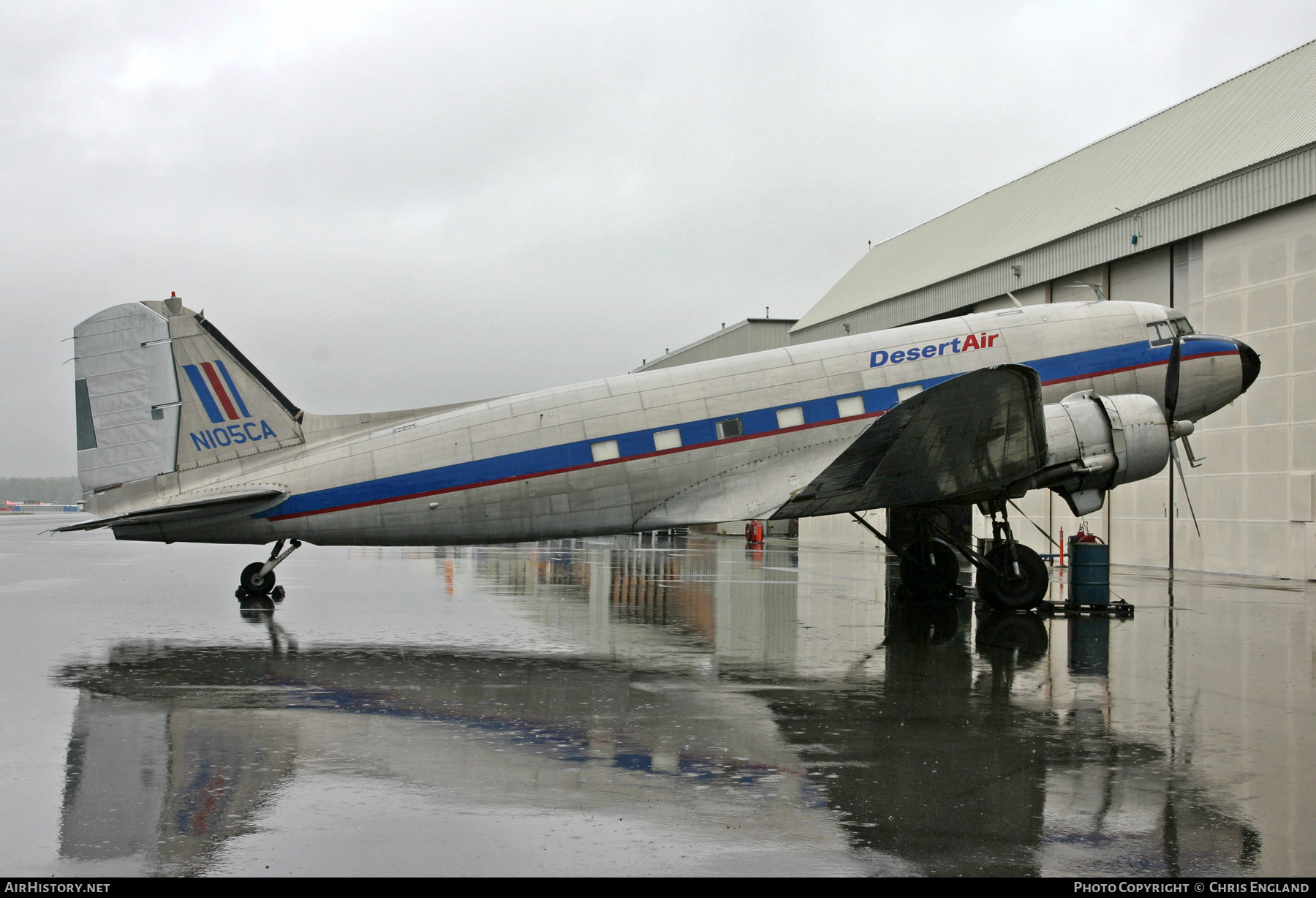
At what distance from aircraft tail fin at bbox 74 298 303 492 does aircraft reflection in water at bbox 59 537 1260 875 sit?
3863 millimetres

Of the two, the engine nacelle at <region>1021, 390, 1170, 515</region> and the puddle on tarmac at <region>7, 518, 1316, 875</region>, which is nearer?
the puddle on tarmac at <region>7, 518, 1316, 875</region>

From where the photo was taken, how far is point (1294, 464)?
24.2 metres

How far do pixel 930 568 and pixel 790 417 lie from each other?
14.2ft

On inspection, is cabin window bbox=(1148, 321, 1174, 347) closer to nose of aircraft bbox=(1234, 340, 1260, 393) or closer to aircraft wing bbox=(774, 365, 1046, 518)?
nose of aircraft bbox=(1234, 340, 1260, 393)

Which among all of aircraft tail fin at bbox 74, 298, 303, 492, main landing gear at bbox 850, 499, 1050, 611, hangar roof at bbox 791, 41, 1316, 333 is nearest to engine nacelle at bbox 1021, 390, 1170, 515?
main landing gear at bbox 850, 499, 1050, 611

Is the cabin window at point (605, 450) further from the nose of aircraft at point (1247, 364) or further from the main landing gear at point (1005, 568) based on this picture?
the nose of aircraft at point (1247, 364)

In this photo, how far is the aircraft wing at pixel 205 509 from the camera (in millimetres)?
13547

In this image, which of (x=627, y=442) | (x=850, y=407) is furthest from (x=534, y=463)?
(x=850, y=407)

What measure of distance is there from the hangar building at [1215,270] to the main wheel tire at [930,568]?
40.3ft

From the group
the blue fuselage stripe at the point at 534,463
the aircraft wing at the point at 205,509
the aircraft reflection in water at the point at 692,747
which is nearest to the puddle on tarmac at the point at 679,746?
the aircraft reflection in water at the point at 692,747

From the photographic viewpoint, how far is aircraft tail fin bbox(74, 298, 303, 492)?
14469 mm

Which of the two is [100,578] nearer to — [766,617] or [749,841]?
[766,617]

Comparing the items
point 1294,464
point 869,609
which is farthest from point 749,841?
point 1294,464

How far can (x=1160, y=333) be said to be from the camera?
1559 centimetres
